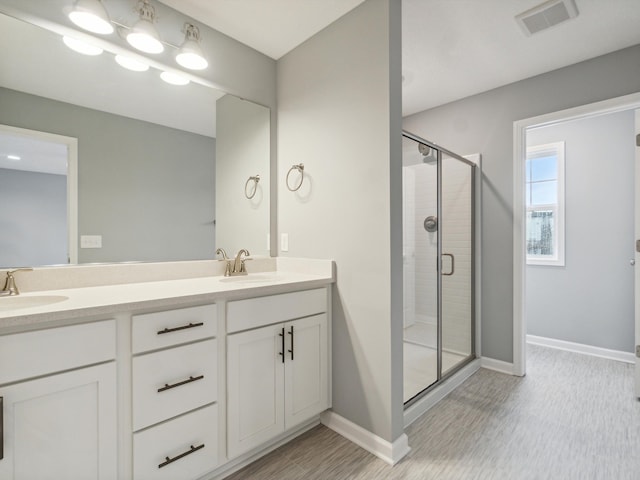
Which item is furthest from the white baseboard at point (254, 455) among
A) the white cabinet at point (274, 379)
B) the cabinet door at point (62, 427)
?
the cabinet door at point (62, 427)

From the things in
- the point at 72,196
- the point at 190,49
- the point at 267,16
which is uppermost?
the point at 267,16

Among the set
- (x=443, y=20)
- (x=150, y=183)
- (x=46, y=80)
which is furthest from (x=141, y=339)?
(x=443, y=20)

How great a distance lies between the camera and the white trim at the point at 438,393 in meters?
2.01

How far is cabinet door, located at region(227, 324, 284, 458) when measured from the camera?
4.88 feet

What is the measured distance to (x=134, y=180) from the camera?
5.79 ft

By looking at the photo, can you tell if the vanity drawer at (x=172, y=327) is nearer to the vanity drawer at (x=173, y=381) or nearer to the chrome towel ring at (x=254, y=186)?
the vanity drawer at (x=173, y=381)

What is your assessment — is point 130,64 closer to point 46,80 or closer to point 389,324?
point 46,80

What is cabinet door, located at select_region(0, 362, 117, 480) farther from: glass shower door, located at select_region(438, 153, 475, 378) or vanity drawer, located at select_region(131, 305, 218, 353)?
glass shower door, located at select_region(438, 153, 475, 378)

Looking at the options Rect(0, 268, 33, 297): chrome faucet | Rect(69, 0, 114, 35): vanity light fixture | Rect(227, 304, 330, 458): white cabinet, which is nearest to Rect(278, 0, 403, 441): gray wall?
Rect(227, 304, 330, 458): white cabinet

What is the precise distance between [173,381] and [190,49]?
170cm

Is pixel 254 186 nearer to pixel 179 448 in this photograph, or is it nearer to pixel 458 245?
pixel 179 448

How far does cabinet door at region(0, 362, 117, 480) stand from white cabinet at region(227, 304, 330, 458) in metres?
0.48

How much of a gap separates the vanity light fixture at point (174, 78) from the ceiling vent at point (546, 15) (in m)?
2.05

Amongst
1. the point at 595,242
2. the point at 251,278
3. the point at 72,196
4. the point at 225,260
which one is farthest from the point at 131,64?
the point at 595,242
